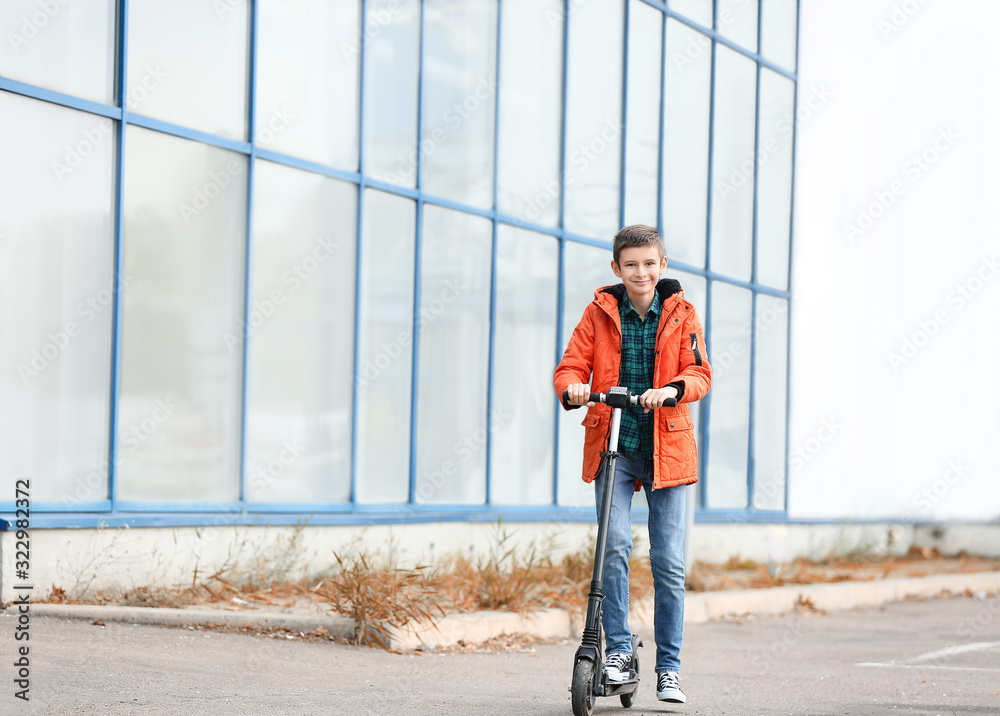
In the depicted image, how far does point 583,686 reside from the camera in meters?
4.18

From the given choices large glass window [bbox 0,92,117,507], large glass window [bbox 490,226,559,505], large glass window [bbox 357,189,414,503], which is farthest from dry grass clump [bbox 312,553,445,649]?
large glass window [bbox 490,226,559,505]

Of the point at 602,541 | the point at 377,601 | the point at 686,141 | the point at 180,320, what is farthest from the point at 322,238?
the point at 686,141

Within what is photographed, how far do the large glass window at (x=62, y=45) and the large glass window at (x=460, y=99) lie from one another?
3.36 metres

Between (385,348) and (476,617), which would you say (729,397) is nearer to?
(385,348)

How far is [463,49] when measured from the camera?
11289 millimetres

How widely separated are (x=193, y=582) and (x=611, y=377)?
4164mm

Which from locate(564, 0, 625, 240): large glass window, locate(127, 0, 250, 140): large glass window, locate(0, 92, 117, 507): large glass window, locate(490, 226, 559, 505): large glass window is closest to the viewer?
locate(0, 92, 117, 507): large glass window

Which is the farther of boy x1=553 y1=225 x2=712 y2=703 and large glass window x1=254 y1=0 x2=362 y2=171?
large glass window x1=254 y1=0 x2=362 y2=171

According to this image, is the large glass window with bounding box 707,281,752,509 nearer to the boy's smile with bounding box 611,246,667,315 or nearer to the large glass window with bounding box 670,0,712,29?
the large glass window with bounding box 670,0,712,29

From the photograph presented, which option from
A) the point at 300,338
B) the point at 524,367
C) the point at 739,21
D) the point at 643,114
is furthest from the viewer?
the point at 739,21

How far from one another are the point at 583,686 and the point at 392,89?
7192 millimetres

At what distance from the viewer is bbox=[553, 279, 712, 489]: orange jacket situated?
4562mm

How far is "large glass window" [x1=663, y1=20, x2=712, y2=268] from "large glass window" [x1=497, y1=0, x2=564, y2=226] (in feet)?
8.22

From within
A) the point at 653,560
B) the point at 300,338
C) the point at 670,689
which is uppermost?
the point at 300,338
